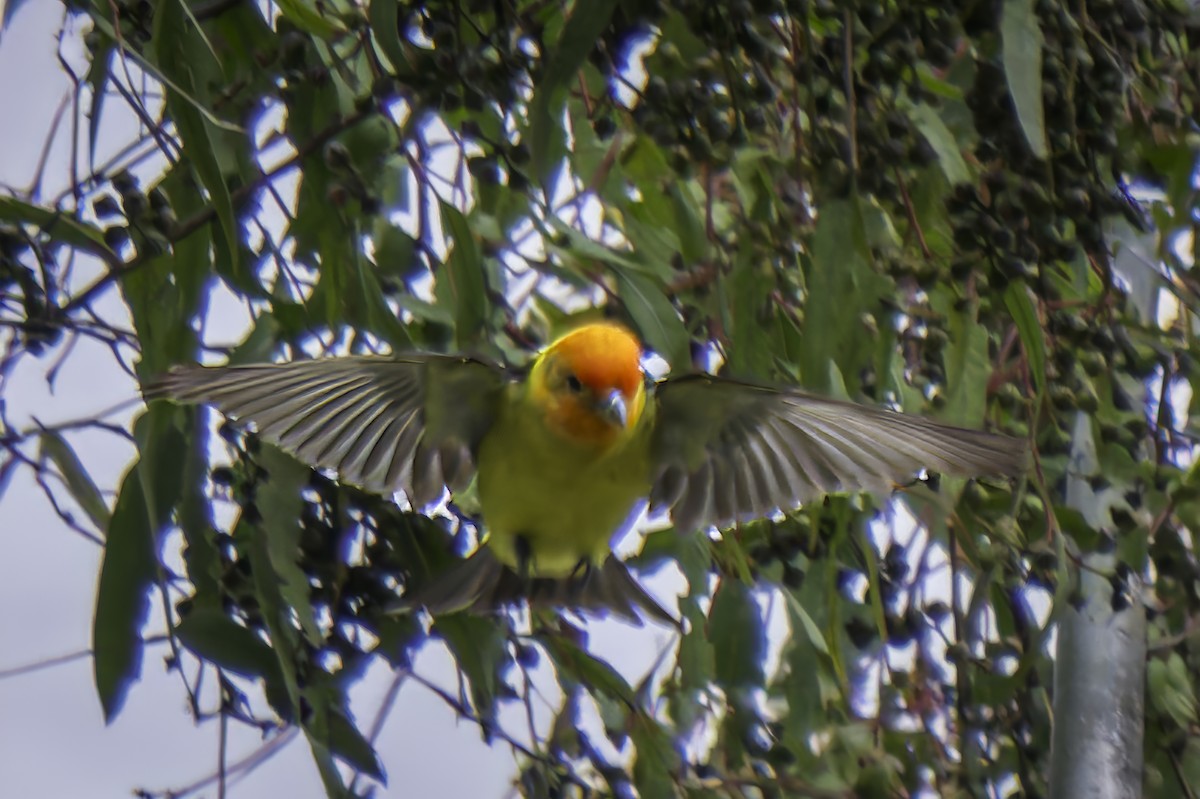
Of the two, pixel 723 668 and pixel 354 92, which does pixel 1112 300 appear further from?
pixel 354 92

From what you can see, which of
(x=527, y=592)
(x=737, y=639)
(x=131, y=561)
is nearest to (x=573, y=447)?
(x=527, y=592)

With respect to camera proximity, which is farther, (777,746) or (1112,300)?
(1112,300)

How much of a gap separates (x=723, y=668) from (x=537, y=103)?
68cm

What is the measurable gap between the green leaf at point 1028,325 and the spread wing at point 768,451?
0.42 feet

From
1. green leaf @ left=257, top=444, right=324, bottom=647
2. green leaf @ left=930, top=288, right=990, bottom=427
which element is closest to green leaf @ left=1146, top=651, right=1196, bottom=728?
green leaf @ left=930, top=288, right=990, bottom=427

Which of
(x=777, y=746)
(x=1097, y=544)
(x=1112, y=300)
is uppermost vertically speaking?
(x=1112, y=300)

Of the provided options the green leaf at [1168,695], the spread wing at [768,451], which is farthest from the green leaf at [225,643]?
the green leaf at [1168,695]

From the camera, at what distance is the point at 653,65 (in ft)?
5.41

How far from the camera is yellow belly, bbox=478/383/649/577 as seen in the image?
5.92ft

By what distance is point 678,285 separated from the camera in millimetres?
1710

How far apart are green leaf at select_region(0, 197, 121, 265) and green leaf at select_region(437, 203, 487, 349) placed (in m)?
0.32

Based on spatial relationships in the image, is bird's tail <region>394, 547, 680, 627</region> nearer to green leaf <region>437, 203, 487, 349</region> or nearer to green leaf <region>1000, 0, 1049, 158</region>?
green leaf <region>437, 203, 487, 349</region>

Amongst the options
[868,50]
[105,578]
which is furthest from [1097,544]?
[105,578]

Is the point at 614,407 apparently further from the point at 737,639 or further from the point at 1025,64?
the point at 1025,64
